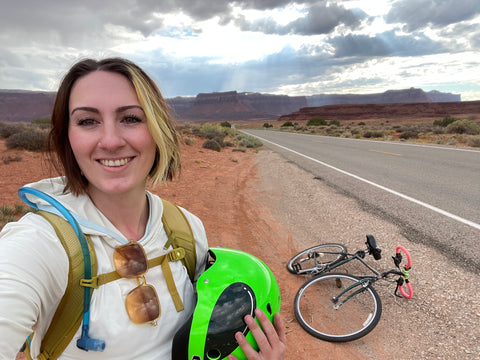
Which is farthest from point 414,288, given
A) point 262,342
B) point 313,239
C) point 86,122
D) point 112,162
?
point 86,122

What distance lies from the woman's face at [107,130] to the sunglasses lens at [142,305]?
0.42 metres

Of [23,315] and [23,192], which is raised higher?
[23,192]

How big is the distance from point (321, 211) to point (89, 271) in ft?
18.7

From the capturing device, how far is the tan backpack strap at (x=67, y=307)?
3.43ft

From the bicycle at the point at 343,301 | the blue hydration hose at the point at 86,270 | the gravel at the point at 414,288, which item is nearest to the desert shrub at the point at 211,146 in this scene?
the gravel at the point at 414,288

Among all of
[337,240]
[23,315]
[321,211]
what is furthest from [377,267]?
[23,315]

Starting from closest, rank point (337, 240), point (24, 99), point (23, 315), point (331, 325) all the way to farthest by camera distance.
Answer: point (23, 315) < point (331, 325) < point (337, 240) < point (24, 99)

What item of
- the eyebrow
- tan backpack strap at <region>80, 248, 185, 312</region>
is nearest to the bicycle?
tan backpack strap at <region>80, 248, 185, 312</region>

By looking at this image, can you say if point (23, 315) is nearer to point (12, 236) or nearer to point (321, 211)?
point (12, 236)

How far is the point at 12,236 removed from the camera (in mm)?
1009

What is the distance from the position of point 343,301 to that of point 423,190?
5.44 m

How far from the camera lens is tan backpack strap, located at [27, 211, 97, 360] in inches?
41.1

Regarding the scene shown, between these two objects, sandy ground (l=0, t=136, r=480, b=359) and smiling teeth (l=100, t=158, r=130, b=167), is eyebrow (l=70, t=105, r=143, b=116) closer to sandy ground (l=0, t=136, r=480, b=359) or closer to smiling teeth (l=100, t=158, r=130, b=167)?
smiling teeth (l=100, t=158, r=130, b=167)

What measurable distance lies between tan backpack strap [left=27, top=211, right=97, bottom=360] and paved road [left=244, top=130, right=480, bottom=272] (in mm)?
4616
